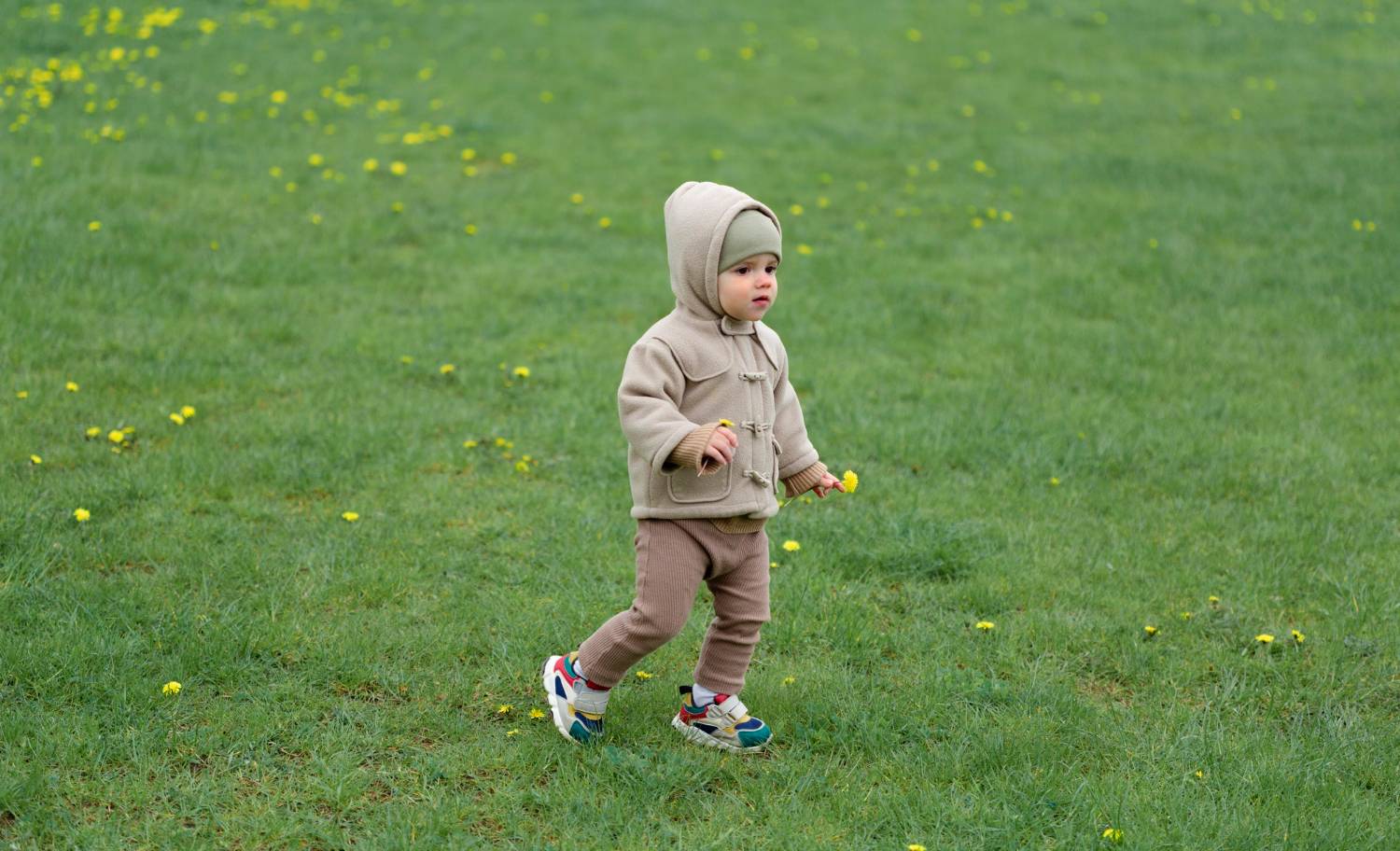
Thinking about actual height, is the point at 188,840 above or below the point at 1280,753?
below

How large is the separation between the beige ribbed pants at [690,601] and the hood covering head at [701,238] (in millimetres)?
602

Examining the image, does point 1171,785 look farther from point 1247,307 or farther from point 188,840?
point 1247,307

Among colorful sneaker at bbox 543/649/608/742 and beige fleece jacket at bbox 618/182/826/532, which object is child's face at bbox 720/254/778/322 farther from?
colorful sneaker at bbox 543/649/608/742

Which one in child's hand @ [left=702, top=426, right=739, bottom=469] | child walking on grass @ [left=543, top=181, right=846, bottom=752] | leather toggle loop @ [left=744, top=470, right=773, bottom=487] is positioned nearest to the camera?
child's hand @ [left=702, top=426, right=739, bottom=469]

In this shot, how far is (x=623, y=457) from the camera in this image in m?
6.02

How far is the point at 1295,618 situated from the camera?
475 cm

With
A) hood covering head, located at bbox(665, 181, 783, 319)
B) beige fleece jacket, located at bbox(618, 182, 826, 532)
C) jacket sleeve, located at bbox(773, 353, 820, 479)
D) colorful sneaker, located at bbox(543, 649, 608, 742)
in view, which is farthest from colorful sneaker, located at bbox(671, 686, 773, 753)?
hood covering head, located at bbox(665, 181, 783, 319)

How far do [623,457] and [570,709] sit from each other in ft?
7.43

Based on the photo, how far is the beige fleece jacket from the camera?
3.55 metres

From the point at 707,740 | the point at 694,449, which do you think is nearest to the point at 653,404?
the point at 694,449

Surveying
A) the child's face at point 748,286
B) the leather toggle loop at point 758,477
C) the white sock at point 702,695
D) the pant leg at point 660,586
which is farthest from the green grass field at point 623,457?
the child's face at point 748,286

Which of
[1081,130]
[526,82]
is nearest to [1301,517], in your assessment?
[1081,130]

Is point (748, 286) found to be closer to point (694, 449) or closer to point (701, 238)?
point (701, 238)

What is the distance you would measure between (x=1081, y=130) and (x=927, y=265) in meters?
3.95
